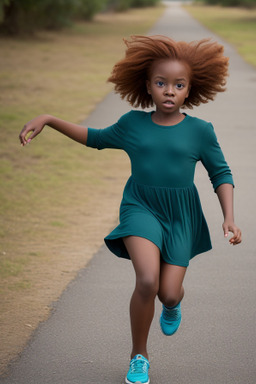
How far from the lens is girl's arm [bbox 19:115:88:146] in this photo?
11.4 feet

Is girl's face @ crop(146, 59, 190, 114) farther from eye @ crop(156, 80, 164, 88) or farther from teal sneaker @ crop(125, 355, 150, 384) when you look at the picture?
teal sneaker @ crop(125, 355, 150, 384)

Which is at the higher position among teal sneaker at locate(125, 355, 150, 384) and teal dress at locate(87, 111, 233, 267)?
teal dress at locate(87, 111, 233, 267)

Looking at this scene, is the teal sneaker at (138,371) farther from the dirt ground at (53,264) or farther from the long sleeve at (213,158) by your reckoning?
the long sleeve at (213,158)

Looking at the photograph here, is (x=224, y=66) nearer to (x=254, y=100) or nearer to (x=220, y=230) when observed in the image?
(x=220, y=230)

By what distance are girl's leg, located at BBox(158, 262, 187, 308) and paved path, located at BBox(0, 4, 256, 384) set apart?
1.40 ft

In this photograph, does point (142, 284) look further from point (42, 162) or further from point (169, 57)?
point (42, 162)

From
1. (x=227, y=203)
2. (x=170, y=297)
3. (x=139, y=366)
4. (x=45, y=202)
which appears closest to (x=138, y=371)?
(x=139, y=366)

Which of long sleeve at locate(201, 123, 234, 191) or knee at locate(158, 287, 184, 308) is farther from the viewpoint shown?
long sleeve at locate(201, 123, 234, 191)

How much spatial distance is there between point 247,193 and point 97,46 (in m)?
22.5

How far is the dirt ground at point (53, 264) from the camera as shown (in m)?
4.08

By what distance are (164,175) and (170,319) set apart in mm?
779

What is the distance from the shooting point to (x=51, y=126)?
369 centimetres

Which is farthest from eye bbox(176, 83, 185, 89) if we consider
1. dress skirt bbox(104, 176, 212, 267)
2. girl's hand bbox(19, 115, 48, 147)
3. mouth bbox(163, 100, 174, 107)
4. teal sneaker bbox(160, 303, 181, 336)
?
teal sneaker bbox(160, 303, 181, 336)

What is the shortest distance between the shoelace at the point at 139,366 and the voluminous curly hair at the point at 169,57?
1.35m
